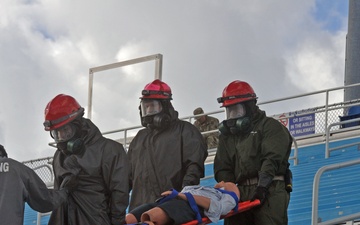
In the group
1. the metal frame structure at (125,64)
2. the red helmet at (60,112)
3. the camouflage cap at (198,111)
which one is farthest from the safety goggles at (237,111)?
the metal frame structure at (125,64)

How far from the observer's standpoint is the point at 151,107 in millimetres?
9453

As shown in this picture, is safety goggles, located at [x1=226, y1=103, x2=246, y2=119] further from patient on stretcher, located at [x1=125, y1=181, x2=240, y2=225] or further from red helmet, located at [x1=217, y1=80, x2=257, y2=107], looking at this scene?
patient on stretcher, located at [x1=125, y1=181, x2=240, y2=225]

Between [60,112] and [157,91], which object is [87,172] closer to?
[60,112]

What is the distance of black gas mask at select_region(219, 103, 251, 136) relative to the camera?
9023mm

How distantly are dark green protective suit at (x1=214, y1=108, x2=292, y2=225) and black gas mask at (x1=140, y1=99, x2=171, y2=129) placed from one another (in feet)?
1.80

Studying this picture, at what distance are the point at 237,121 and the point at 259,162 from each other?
1.34ft

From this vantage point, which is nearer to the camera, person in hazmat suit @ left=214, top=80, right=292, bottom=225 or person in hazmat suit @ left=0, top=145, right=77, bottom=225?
person in hazmat suit @ left=0, top=145, right=77, bottom=225

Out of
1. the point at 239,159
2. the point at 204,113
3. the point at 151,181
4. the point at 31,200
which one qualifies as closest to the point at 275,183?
the point at 239,159

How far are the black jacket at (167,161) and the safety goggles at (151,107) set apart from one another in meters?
0.17

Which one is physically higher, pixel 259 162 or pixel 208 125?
pixel 208 125

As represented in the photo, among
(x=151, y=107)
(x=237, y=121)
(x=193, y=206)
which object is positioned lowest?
(x=193, y=206)

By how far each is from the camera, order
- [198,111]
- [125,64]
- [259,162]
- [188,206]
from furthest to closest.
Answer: [125,64], [198,111], [259,162], [188,206]

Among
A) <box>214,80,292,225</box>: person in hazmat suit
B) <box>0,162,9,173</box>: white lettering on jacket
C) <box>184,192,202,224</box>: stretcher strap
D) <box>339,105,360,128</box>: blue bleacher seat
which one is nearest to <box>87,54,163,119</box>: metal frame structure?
<box>339,105,360,128</box>: blue bleacher seat

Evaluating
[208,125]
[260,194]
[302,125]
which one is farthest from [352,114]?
[260,194]
